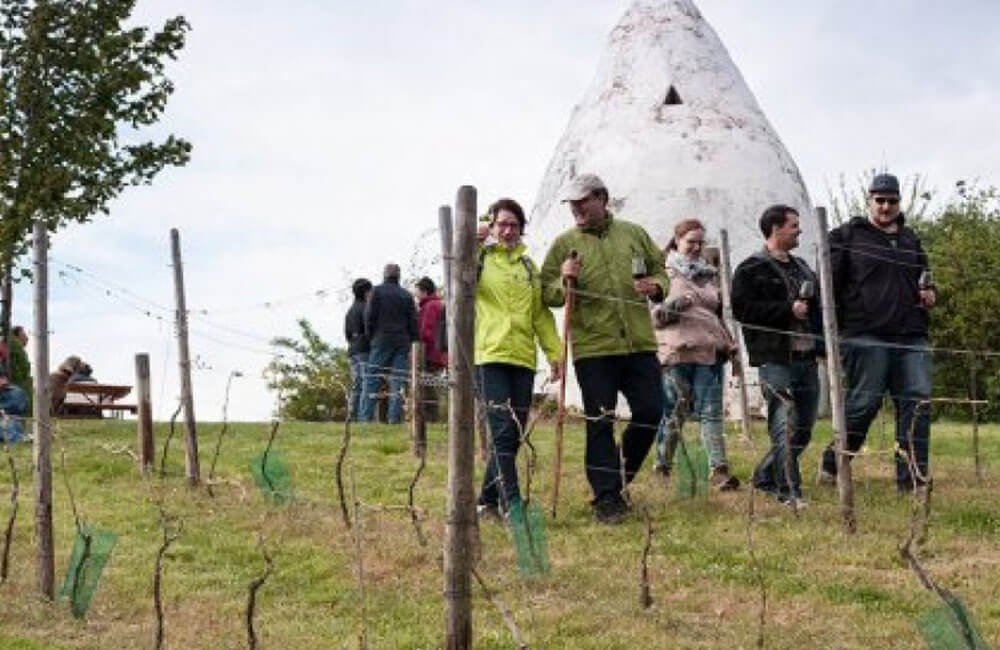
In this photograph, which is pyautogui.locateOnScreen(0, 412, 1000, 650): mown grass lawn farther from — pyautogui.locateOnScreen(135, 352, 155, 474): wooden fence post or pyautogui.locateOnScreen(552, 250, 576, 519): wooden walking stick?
pyautogui.locateOnScreen(135, 352, 155, 474): wooden fence post

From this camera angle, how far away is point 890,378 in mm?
7547

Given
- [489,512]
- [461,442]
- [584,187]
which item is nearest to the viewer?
[461,442]

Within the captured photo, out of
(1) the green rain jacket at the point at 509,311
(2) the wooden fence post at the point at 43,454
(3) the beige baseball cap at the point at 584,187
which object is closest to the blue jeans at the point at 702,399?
(1) the green rain jacket at the point at 509,311

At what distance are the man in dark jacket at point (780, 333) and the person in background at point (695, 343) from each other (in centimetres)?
26

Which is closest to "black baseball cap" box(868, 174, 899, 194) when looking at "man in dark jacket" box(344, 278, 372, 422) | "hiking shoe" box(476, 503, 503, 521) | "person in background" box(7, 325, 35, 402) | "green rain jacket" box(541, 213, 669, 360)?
"green rain jacket" box(541, 213, 669, 360)

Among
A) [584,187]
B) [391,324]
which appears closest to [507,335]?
[584,187]

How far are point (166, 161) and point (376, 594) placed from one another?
1212 centimetres

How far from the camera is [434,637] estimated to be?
519 cm

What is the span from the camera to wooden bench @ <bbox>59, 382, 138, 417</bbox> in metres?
17.4

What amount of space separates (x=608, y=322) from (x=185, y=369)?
3.92 metres

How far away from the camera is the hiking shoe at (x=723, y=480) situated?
794 centimetres

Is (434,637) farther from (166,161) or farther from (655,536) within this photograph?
(166,161)

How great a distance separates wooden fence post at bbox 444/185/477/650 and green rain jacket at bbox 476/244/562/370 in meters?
1.78

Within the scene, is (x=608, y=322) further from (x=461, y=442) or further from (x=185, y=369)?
(x=185, y=369)
